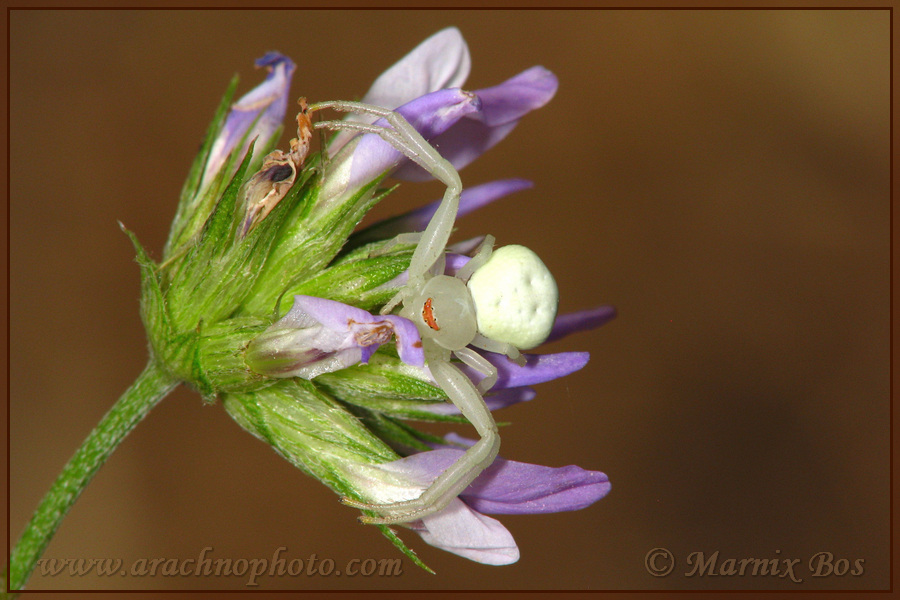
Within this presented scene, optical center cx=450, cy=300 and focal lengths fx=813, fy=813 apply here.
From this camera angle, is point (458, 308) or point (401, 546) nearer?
point (401, 546)

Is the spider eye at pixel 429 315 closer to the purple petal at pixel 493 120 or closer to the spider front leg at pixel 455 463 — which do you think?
the spider front leg at pixel 455 463

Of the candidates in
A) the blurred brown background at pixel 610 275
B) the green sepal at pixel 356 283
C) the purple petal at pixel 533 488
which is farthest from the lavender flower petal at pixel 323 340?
the blurred brown background at pixel 610 275

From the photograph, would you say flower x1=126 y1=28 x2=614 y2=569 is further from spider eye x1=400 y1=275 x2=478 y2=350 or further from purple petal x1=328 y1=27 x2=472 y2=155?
purple petal x1=328 y1=27 x2=472 y2=155

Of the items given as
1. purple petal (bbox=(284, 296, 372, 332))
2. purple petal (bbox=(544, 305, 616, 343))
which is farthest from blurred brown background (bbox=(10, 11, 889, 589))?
purple petal (bbox=(284, 296, 372, 332))

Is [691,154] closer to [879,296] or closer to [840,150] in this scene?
[840,150]

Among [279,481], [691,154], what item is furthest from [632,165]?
[279,481]

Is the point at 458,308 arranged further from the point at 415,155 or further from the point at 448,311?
the point at 415,155

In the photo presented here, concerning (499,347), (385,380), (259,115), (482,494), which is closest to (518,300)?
(499,347)
